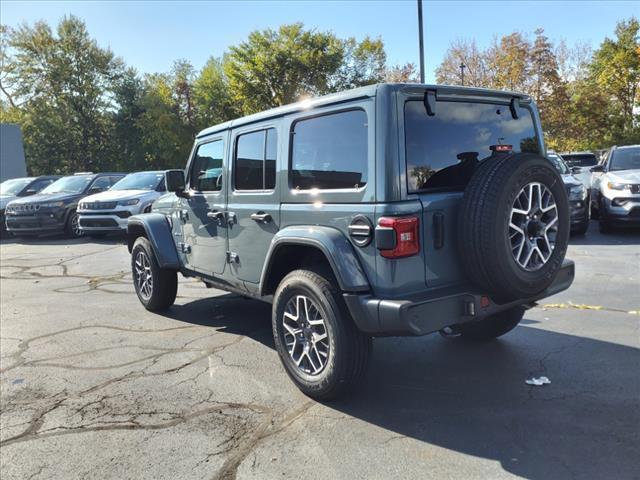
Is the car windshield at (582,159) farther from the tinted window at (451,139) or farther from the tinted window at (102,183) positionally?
the tinted window at (451,139)

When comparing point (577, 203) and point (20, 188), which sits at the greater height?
point (20, 188)

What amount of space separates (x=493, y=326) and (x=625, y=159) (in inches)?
306

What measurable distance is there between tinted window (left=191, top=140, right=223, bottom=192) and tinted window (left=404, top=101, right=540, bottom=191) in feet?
7.05

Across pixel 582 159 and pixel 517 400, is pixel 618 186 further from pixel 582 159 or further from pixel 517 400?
pixel 582 159

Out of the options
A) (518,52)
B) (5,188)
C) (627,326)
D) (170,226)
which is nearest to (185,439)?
(170,226)

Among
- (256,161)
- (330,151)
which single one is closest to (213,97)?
(256,161)

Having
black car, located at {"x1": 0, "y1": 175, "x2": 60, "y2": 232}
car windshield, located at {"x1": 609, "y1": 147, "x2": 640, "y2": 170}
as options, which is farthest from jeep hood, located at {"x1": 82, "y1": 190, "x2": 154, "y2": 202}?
car windshield, located at {"x1": 609, "y1": 147, "x2": 640, "y2": 170}

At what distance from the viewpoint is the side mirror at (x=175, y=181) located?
204 inches

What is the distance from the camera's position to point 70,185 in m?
15.0

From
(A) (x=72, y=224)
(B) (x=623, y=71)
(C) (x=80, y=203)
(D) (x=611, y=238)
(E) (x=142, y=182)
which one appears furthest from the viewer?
(B) (x=623, y=71)

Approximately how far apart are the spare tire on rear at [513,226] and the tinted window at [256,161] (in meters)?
1.60

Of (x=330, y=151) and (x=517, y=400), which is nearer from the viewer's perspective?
(x=517, y=400)

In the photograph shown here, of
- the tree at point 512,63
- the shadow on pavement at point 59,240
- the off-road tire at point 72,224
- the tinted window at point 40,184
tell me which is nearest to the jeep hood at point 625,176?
the shadow on pavement at point 59,240

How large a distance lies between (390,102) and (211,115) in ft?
119
